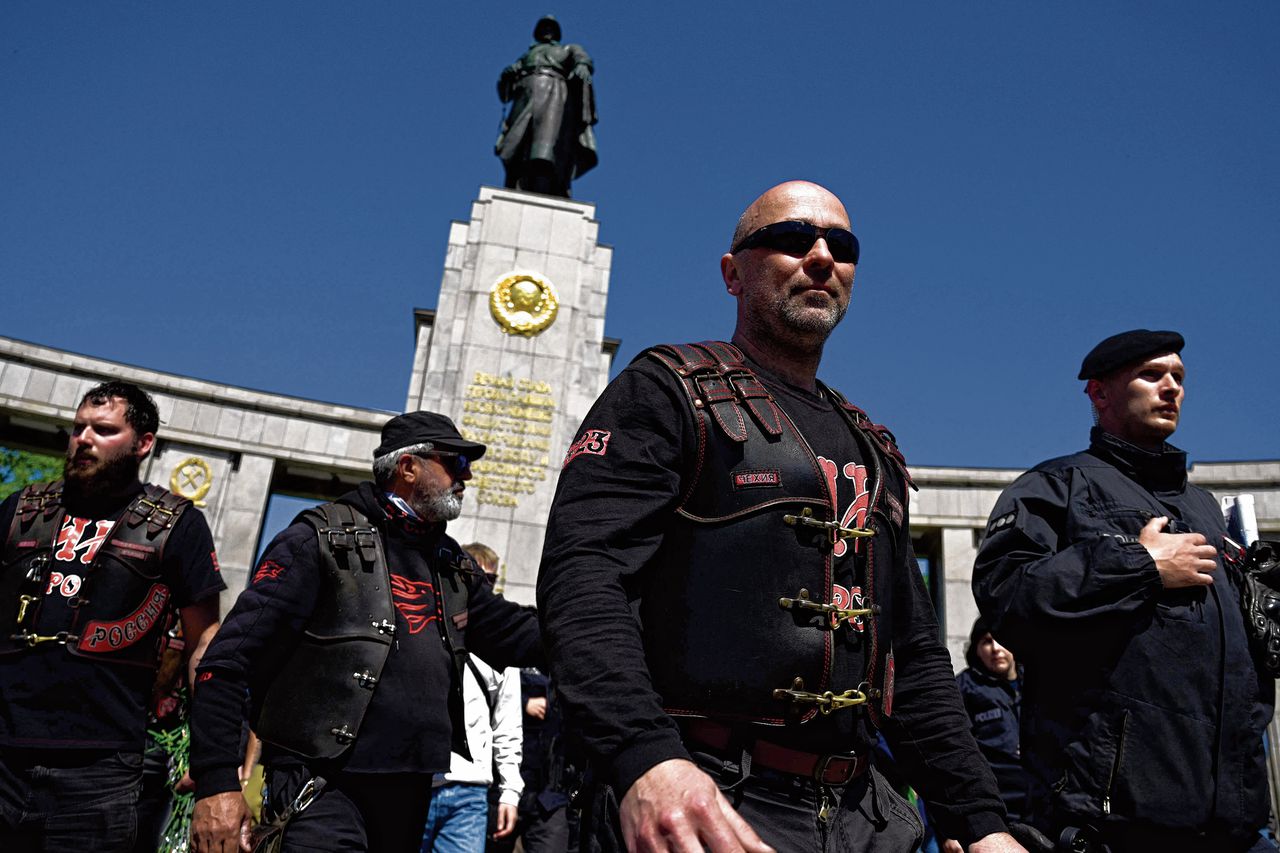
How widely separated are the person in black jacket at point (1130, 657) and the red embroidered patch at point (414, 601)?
91.0 inches

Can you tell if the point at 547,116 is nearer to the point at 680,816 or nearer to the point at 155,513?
the point at 155,513

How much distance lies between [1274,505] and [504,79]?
1694 centimetres

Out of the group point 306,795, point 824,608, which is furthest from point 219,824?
point 824,608

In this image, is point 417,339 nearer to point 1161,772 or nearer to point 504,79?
point 504,79

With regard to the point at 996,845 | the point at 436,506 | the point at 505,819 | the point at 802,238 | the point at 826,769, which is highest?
the point at 802,238

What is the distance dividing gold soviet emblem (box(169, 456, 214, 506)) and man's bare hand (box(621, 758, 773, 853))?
19239 mm

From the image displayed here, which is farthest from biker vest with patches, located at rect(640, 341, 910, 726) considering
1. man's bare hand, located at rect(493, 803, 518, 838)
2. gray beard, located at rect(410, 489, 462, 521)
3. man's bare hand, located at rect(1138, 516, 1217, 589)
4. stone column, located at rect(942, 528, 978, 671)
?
stone column, located at rect(942, 528, 978, 671)

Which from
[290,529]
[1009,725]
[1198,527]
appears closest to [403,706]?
[290,529]

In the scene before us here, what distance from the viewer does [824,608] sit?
2398 mm

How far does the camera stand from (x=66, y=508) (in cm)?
473

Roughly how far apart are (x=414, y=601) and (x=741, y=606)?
2.39 meters

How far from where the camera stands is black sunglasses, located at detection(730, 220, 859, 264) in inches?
111

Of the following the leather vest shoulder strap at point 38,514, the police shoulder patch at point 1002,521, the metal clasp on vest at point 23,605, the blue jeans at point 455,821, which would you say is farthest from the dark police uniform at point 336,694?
the police shoulder patch at point 1002,521

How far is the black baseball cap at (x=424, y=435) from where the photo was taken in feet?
16.0
